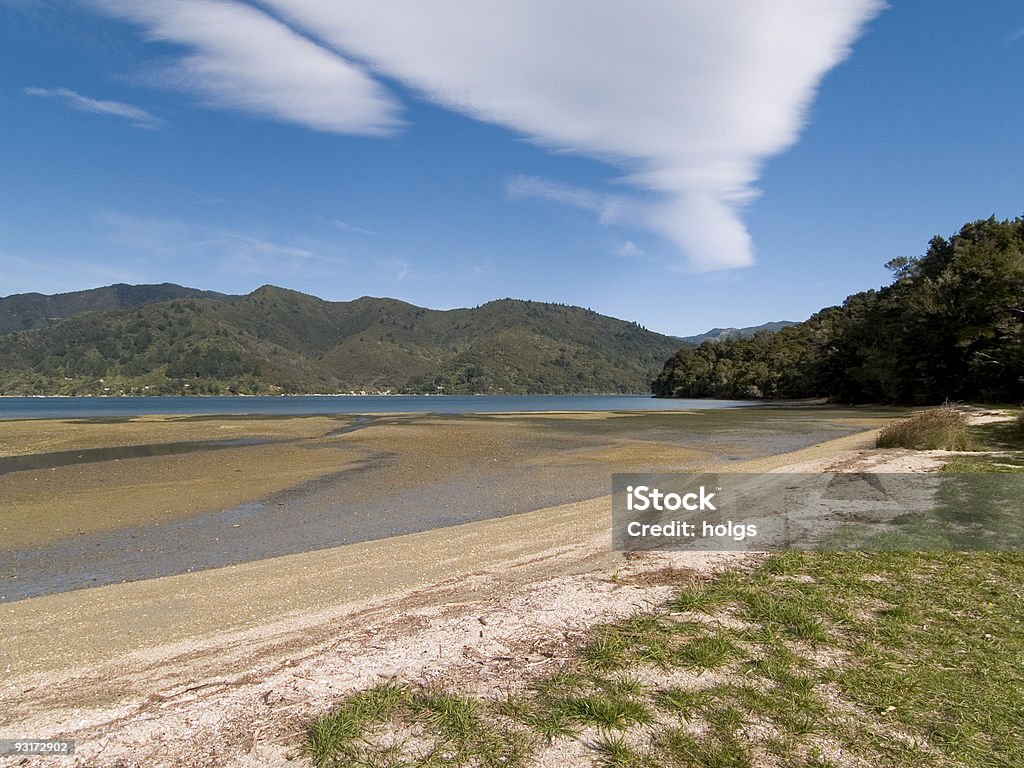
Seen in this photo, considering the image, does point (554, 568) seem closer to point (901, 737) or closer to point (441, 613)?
point (441, 613)

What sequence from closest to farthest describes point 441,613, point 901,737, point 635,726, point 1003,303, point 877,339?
point 901,737 → point 635,726 → point 441,613 → point 1003,303 → point 877,339

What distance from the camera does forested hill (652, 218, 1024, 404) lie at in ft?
165

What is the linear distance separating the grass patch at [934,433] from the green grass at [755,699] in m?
15.8

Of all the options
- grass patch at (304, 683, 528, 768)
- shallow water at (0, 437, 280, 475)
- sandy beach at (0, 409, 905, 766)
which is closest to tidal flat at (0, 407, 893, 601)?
shallow water at (0, 437, 280, 475)

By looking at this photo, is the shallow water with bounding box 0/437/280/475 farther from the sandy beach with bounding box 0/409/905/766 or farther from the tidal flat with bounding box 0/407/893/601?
the sandy beach with bounding box 0/409/905/766

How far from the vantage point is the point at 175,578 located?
871 cm

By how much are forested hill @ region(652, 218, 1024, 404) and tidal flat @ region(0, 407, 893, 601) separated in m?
32.1

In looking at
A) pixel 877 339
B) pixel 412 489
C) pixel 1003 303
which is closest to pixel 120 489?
pixel 412 489

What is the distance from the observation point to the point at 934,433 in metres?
18.9

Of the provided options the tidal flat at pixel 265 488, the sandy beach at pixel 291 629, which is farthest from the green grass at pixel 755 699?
the tidal flat at pixel 265 488

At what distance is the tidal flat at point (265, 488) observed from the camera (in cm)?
1060

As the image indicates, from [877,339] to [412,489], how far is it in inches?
2902

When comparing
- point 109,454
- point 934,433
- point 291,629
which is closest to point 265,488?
point 291,629

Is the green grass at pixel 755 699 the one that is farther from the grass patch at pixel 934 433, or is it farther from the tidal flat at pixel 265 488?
the grass patch at pixel 934 433
